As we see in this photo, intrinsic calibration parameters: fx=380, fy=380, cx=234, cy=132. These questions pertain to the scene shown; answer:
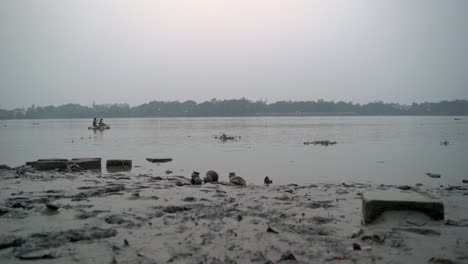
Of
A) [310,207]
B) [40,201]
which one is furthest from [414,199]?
[40,201]

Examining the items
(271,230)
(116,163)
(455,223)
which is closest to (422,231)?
(455,223)

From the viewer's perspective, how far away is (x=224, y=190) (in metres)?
9.84

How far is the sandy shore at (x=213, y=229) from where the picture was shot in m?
4.67

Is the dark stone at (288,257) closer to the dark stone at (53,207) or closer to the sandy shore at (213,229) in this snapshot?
the sandy shore at (213,229)

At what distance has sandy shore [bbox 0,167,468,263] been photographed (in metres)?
4.67

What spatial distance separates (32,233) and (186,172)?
30.2 ft

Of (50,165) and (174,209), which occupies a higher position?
(174,209)

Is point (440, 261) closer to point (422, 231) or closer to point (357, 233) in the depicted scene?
point (422, 231)

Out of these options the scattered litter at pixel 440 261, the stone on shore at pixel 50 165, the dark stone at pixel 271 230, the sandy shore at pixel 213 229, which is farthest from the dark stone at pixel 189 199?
the stone on shore at pixel 50 165

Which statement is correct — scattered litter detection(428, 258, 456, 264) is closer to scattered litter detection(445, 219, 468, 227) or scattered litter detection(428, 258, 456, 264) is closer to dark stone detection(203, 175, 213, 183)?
scattered litter detection(445, 219, 468, 227)

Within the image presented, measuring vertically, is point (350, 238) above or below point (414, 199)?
below

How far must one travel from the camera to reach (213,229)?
590 cm

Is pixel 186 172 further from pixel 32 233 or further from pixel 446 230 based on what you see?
pixel 446 230

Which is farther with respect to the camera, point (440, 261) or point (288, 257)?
point (288, 257)
